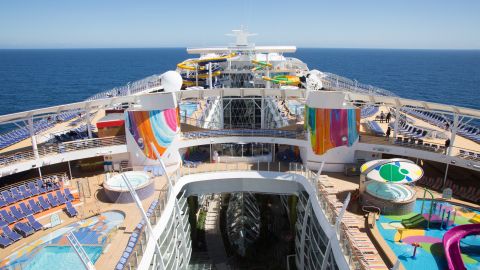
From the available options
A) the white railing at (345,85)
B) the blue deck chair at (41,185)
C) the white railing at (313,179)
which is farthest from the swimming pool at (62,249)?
the white railing at (345,85)

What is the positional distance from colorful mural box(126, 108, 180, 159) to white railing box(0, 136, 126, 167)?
2.34 meters

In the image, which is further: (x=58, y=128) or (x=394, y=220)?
(x=58, y=128)

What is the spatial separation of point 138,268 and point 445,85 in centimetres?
12280

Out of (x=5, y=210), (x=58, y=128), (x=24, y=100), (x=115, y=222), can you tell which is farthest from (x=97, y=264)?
(x=24, y=100)

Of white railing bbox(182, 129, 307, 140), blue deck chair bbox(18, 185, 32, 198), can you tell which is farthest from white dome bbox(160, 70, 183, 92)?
blue deck chair bbox(18, 185, 32, 198)

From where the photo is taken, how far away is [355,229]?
57.4 ft

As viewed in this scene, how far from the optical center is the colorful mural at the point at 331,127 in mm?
24891

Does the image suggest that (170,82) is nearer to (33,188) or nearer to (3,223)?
(33,188)

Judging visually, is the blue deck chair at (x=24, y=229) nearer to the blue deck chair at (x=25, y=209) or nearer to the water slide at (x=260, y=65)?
the blue deck chair at (x=25, y=209)

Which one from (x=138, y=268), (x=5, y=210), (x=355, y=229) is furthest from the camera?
(x=5, y=210)

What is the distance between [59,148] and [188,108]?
1708 centimetres

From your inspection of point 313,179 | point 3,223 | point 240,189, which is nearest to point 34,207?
point 3,223

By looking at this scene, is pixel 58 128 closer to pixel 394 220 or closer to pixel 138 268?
pixel 138 268

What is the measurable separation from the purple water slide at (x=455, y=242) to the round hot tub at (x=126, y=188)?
56.4 ft
